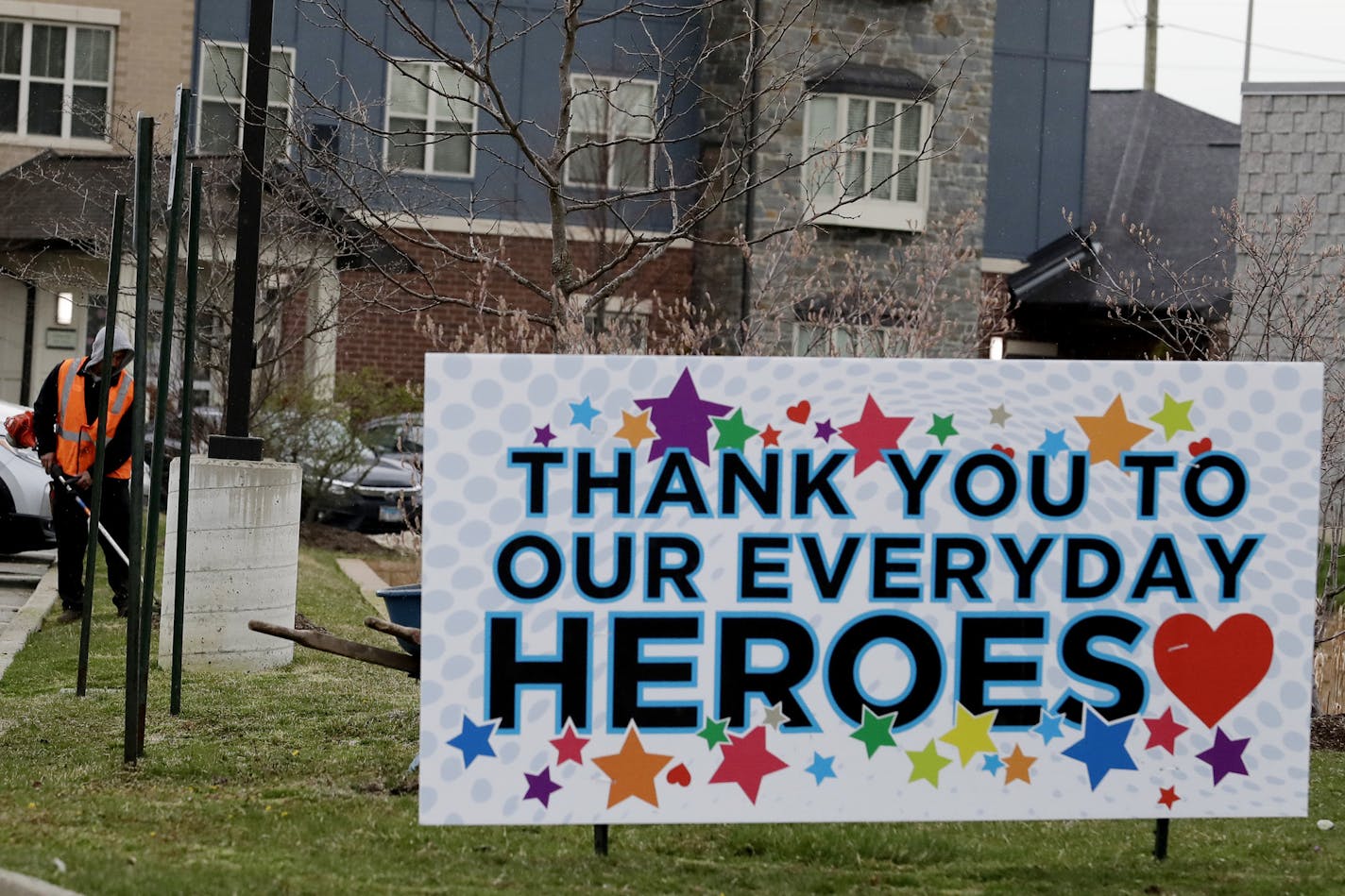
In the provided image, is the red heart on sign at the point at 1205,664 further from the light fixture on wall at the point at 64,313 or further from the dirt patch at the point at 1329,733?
the light fixture on wall at the point at 64,313

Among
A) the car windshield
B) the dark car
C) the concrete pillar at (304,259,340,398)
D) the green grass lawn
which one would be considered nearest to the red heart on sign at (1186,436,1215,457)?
the green grass lawn

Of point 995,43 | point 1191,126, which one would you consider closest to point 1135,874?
point 995,43

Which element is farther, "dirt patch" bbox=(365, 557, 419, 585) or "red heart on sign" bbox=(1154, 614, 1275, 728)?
"dirt patch" bbox=(365, 557, 419, 585)

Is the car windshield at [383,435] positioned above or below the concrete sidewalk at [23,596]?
above

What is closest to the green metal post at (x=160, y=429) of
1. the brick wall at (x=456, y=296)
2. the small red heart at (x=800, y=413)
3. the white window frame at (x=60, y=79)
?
the small red heart at (x=800, y=413)

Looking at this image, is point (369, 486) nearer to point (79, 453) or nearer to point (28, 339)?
point (28, 339)

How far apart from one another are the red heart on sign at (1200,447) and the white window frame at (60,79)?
70.1 ft

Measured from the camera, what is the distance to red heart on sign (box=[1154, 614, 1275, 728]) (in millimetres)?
5523

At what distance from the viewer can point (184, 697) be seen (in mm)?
8227

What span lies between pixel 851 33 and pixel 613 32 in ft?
11.1

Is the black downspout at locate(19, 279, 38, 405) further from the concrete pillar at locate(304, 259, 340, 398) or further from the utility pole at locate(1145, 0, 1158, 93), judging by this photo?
the utility pole at locate(1145, 0, 1158, 93)

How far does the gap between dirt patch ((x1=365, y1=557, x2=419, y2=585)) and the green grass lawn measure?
7853 millimetres

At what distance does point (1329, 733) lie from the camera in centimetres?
943

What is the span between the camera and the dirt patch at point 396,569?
15500 mm
